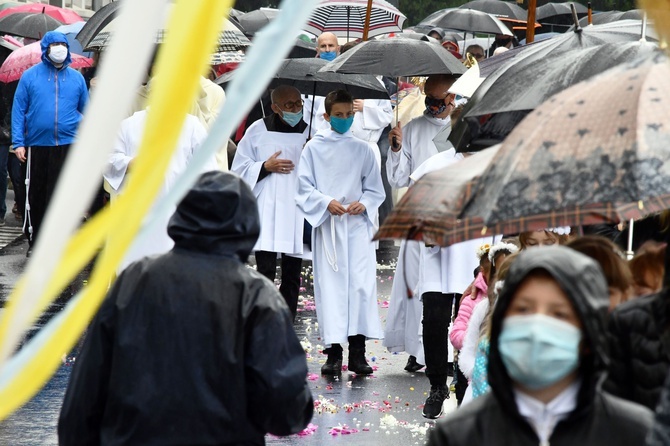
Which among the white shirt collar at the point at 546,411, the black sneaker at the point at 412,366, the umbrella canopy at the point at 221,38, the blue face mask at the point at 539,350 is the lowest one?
the black sneaker at the point at 412,366

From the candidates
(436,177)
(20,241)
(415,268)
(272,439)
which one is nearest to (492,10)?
(20,241)

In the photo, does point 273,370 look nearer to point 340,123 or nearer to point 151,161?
point 151,161

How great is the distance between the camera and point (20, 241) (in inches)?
721

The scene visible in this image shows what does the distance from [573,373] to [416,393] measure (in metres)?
6.47

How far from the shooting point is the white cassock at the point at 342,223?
10.7 meters

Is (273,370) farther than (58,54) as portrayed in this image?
No

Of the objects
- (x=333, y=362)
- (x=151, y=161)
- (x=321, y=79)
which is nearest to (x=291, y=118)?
(x=321, y=79)

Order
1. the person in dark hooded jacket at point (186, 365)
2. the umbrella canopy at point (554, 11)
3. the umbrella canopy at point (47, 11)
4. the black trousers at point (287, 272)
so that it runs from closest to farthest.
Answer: the person in dark hooded jacket at point (186, 365) < the black trousers at point (287, 272) < the umbrella canopy at point (47, 11) < the umbrella canopy at point (554, 11)

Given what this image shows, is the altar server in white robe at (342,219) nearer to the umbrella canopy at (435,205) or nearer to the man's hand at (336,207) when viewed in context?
the man's hand at (336,207)

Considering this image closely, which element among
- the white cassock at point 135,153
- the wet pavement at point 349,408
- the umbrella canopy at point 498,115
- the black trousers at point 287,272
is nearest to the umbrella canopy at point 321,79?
the black trousers at point 287,272

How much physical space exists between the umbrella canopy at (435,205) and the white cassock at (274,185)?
7.01 meters

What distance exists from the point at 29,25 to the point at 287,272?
42.1ft

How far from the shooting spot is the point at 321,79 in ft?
39.1

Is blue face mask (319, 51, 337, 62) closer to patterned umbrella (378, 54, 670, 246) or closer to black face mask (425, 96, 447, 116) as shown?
black face mask (425, 96, 447, 116)
